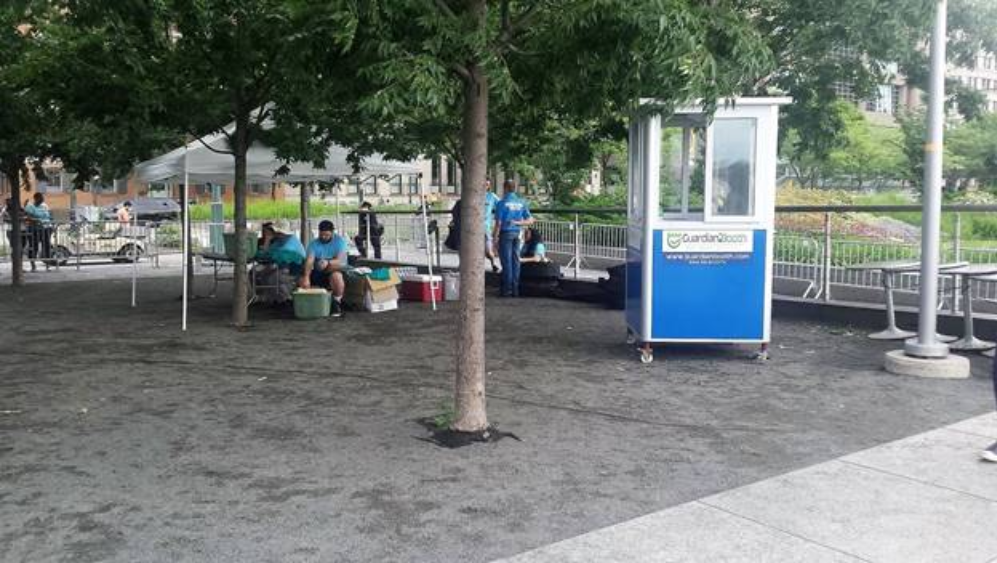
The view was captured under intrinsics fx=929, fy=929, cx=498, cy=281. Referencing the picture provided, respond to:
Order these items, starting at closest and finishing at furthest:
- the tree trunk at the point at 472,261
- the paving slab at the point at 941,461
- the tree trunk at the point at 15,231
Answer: the paving slab at the point at 941,461 < the tree trunk at the point at 472,261 < the tree trunk at the point at 15,231

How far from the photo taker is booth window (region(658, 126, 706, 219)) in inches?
370

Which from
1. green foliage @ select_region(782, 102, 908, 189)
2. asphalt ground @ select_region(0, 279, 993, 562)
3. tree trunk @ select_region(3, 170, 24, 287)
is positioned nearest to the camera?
asphalt ground @ select_region(0, 279, 993, 562)

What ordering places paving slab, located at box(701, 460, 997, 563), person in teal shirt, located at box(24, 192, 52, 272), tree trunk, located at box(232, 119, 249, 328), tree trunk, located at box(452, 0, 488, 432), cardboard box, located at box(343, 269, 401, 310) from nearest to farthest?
1. paving slab, located at box(701, 460, 997, 563)
2. tree trunk, located at box(452, 0, 488, 432)
3. tree trunk, located at box(232, 119, 249, 328)
4. cardboard box, located at box(343, 269, 401, 310)
5. person in teal shirt, located at box(24, 192, 52, 272)

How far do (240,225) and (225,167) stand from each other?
4.43 ft

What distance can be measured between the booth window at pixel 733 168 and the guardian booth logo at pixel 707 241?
0.78 feet

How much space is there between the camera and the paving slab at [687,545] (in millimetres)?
4121

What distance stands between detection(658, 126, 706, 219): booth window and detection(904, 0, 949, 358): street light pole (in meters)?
2.06

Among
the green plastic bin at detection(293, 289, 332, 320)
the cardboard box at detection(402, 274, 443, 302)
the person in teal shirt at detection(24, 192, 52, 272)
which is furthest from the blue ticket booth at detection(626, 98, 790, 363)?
the person in teal shirt at detection(24, 192, 52, 272)

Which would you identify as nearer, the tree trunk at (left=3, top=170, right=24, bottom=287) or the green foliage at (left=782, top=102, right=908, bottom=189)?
the tree trunk at (left=3, top=170, right=24, bottom=287)

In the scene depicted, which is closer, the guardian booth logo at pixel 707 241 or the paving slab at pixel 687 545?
the paving slab at pixel 687 545

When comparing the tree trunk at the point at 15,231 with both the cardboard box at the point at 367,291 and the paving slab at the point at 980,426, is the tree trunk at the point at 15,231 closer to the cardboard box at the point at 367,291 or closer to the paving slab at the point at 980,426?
the cardboard box at the point at 367,291

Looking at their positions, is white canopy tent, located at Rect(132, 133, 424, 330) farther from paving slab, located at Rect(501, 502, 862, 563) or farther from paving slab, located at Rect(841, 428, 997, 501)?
paving slab, located at Rect(841, 428, 997, 501)

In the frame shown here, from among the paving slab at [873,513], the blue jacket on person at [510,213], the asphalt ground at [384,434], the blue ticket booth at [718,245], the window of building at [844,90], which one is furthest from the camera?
the window of building at [844,90]

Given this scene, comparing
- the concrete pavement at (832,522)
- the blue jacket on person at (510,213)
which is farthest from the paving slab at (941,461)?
the blue jacket on person at (510,213)
